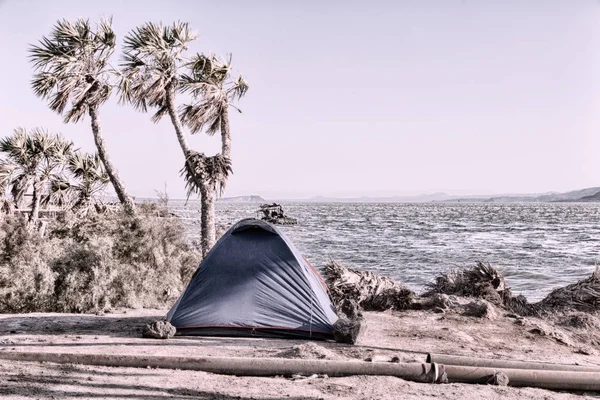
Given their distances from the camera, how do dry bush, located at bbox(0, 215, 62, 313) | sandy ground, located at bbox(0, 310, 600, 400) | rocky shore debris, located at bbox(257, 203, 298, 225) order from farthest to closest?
rocky shore debris, located at bbox(257, 203, 298, 225) → dry bush, located at bbox(0, 215, 62, 313) → sandy ground, located at bbox(0, 310, 600, 400)

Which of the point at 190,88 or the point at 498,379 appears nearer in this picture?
the point at 498,379

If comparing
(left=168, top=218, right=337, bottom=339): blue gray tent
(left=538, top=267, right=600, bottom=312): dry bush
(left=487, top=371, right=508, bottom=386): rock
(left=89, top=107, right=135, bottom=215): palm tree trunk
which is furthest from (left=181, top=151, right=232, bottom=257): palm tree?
(left=487, top=371, right=508, bottom=386): rock

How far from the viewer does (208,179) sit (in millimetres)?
17125

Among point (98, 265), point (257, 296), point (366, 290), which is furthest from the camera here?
point (366, 290)

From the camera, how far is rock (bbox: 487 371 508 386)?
6.50 meters

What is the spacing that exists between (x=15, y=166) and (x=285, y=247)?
15.4m

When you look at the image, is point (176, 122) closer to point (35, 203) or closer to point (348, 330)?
point (35, 203)

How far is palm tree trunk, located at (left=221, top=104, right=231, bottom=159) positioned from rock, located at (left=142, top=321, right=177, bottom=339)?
9187 millimetres

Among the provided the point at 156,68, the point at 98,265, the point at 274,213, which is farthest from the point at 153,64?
the point at 274,213

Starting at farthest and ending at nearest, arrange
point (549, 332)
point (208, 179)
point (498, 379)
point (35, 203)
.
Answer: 1. point (35, 203)
2. point (208, 179)
3. point (549, 332)
4. point (498, 379)

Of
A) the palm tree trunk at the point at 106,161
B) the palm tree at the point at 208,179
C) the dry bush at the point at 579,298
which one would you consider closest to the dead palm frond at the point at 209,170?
the palm tree at the point at 208,179

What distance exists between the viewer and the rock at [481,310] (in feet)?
36.3

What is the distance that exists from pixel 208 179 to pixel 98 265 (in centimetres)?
534

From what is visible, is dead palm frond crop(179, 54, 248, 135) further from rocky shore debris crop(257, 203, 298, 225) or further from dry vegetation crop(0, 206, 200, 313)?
rocky shore debris crop(257, 203, 298, 225)
